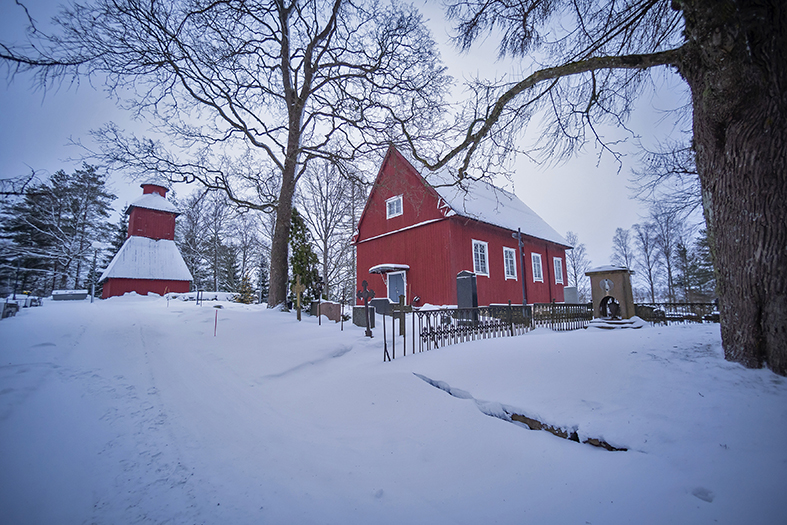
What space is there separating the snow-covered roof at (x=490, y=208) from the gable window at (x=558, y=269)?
1.18m

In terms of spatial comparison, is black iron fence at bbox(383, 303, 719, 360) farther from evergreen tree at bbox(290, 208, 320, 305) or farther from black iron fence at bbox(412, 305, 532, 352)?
evergreen tree at bbox(290, 208, 320, 305)

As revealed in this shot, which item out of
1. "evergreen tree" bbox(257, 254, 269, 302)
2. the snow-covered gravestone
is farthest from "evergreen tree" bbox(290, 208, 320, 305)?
"evergreen tree" bbox(257, 254, 269, 302)

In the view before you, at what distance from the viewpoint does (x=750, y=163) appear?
11.4ft

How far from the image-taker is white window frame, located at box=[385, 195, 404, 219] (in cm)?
1709

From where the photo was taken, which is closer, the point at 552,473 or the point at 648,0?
the point at 552,473

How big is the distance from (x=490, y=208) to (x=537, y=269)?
5394mm

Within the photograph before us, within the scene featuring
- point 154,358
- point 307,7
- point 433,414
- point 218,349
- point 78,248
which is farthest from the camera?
point 78,248

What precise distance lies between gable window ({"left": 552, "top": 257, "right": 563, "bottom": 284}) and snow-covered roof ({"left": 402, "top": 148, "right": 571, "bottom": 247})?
1184mm

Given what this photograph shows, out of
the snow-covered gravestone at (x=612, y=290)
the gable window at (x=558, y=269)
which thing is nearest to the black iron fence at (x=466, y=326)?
the snow-covered gravestone at (x=612, y=290)

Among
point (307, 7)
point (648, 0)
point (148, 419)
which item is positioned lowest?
point (148, 419)

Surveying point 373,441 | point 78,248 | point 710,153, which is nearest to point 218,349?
point 373,441

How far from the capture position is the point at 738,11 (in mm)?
3426

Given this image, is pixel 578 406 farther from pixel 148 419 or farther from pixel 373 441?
pixel 148 419

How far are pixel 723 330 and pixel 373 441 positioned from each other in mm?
4401
